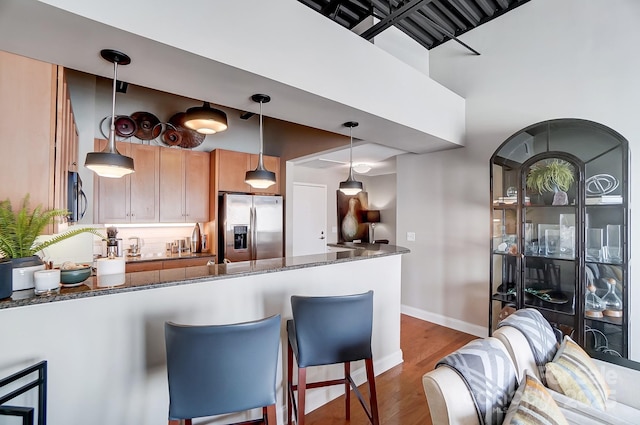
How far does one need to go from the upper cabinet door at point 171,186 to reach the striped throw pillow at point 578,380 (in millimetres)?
4185

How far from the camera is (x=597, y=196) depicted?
2559 mm

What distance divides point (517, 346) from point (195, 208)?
4015mm

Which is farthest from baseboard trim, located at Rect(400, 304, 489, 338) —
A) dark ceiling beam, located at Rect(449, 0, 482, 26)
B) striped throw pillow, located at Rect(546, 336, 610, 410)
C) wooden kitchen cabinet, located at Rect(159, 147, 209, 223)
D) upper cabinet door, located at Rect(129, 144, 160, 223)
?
upper cabinet door, located at Rect(129, 144, 160, 223)

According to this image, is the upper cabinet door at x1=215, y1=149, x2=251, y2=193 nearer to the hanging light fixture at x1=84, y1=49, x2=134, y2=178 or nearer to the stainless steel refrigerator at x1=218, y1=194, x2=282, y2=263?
the stainless steel refrigerator at x1=218, y1=194, x2=282, y2=263

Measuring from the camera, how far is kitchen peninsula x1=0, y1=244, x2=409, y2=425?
4.33 ft

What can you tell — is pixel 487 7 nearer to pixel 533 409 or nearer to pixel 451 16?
pixel 451 16

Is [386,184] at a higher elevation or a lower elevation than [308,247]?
higher

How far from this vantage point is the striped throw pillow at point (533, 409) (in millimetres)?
→ 1059

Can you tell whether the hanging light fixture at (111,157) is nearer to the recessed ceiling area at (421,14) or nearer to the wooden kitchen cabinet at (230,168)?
the recessed ceiling area at (421,14)

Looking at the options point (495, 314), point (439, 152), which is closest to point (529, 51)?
point (439, 152)

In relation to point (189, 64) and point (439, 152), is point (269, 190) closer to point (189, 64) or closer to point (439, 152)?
point (439, 152)

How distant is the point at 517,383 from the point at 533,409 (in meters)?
0.32

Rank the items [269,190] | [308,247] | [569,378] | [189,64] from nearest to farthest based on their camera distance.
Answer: [569,378]
[189,64]
[269,190]
[308,247]

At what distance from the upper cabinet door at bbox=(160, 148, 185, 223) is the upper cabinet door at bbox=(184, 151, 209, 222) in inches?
2.6
